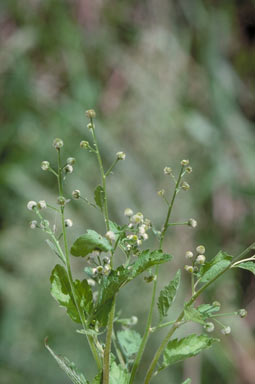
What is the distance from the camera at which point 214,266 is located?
17.0 inches

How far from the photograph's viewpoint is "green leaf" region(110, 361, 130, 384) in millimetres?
429

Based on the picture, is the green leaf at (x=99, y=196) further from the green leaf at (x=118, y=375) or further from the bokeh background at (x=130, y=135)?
the bokeh background at (x=130, y=135)

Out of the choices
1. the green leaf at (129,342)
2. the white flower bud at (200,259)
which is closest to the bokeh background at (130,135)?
the green leaf at (129,342)

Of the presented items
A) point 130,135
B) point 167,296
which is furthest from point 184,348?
point 130,135

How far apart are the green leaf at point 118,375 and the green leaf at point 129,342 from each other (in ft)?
0.14

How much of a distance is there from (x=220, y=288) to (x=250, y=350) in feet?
0.82

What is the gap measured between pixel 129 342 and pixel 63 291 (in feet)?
0.34

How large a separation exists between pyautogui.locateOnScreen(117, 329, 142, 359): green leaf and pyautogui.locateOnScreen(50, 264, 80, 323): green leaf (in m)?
0.08

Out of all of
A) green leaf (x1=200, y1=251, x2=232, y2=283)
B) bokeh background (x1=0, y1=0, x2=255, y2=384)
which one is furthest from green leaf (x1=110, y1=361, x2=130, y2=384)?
bokeh background (x1=0, y1=0, x2=255, y2=384)

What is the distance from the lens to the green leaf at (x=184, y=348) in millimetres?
428

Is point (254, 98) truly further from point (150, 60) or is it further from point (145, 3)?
point (145, 3)

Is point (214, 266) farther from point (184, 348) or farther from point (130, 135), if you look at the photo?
point (130, 135)

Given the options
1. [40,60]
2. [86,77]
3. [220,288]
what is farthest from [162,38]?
[220,288]

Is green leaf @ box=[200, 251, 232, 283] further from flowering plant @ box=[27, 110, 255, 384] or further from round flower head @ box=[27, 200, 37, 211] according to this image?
round flower head @ box=[27, 200, 37, 211]
